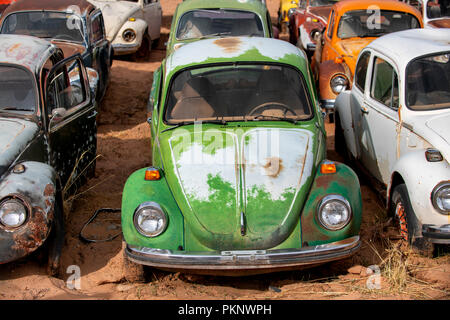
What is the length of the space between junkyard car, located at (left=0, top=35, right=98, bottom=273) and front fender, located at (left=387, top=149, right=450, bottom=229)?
2.89 meters

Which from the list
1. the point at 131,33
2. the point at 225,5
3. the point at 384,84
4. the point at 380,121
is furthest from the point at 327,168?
the point at 131,33

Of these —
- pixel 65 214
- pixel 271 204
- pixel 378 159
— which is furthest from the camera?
pixel 378 159

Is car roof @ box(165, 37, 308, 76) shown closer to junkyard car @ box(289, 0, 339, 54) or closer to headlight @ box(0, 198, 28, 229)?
headlight @ box(0, 198, 28, 229)

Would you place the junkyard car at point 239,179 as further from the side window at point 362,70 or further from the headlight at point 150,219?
the side window at point 362,70

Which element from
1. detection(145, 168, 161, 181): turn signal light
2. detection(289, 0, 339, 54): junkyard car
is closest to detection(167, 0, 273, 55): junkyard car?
detection(289, 0, 339, 54): junkyard car

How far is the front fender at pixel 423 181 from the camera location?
4797mm

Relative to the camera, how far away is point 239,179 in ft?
15.7

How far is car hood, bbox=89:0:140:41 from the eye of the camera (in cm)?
1286

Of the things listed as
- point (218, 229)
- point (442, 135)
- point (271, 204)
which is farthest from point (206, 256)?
point (442, 135)

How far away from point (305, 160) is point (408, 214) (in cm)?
96

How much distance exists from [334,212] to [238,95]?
1626 millimetres

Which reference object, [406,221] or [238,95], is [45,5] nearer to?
[238,95]
